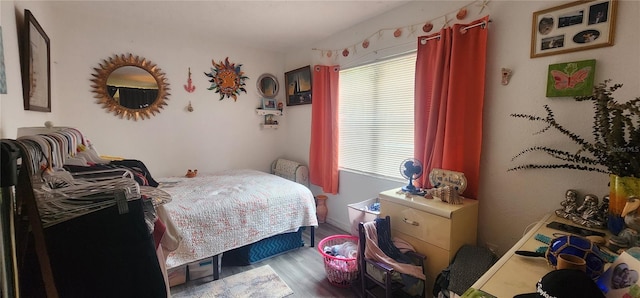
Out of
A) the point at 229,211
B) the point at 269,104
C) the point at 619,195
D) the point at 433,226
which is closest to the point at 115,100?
the point at 269,104

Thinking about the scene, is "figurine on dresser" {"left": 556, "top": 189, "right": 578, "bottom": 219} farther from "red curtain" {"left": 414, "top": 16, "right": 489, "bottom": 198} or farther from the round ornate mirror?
the round ornate mirror

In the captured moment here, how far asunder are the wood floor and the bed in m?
0.25

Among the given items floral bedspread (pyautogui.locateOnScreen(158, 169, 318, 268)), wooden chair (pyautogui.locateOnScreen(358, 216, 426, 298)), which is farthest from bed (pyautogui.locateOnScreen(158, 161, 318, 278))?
wooden chair (pyautogui.locateOnScreen(358, 216, 426, 298))

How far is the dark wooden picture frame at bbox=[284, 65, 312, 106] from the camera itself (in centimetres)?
350

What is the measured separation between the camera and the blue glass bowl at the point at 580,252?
88 cm

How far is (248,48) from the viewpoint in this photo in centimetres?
369

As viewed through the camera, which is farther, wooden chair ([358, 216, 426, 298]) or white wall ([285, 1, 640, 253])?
wooden chair ([358, 216, 426, 298])

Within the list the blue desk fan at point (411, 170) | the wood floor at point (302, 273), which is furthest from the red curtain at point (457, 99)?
the wood floor at point (302, 273)

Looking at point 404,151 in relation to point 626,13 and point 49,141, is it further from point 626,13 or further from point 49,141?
point 49,141

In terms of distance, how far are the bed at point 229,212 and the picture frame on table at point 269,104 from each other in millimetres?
1325

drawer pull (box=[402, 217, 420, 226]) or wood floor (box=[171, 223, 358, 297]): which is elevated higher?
drawer pull (box=[402, 217, 420, 226])

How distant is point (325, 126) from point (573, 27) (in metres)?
2.25

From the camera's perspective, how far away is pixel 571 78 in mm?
1482

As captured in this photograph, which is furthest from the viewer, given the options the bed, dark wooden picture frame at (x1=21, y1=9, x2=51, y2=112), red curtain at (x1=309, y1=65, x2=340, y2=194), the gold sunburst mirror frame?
red curtain at (x1=309, y1=65, x2=340, y2=194)
